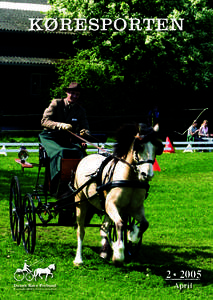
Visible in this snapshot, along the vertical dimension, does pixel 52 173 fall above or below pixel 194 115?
below

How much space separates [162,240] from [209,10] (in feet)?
92.4

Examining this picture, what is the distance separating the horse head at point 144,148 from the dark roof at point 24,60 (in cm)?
2994

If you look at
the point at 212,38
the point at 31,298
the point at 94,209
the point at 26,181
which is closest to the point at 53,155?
the point at 94,209

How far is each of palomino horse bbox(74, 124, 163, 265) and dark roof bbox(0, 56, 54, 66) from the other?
29061 millimetres

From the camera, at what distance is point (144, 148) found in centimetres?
668


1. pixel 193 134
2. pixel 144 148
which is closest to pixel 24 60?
pixel 193 134

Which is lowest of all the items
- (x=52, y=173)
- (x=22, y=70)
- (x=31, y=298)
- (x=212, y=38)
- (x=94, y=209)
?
(x=31, y=298)

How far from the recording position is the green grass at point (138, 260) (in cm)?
675

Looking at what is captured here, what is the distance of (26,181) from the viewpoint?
17.1 meters

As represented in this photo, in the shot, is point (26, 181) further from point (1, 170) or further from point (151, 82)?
point (151, 82)

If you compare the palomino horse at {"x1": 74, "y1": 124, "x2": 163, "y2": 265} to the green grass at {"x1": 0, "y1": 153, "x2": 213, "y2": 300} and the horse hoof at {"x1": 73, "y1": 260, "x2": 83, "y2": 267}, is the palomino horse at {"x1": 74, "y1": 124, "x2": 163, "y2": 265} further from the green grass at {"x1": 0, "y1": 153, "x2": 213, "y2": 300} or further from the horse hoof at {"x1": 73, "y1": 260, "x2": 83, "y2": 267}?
the green grass at {"x1": 0, "y1": 153, "x2": 213, "y2": 300}

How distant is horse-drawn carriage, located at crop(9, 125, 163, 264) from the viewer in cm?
671

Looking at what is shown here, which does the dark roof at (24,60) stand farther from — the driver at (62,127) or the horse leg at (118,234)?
the horse leg at (118,234)

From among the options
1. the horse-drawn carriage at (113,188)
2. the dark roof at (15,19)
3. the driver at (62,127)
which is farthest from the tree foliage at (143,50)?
the horse-drawn carriage at (113,188)
